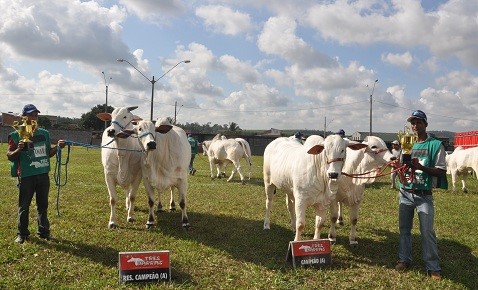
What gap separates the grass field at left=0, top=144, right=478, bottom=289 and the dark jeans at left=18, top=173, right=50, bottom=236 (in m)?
0.25

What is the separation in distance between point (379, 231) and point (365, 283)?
3.50 m

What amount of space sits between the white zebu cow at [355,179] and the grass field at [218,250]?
50 cm

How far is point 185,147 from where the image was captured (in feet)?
29.2

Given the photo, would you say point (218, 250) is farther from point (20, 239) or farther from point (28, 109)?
point (28, 109)

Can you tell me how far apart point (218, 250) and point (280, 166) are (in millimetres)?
2015

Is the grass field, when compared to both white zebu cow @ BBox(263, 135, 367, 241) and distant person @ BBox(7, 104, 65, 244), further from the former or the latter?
white zebu cow @ BBox(263, 135, 367, 241)

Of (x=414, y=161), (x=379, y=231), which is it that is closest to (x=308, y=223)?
(x=379, y=231)

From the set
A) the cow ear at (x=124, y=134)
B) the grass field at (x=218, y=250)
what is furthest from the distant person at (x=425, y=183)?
the cow ear at (x=124, y=134)

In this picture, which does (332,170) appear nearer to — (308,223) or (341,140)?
(341,140)

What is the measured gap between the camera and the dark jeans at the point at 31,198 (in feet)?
22.4

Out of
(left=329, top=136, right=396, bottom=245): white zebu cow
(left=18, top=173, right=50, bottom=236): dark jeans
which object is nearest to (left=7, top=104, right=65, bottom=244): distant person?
(left=18, top=173, right=50, bottom=236): dark jeans

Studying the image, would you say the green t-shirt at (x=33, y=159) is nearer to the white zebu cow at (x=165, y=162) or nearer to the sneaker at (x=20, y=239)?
the sneaker at (x=20, y=239)

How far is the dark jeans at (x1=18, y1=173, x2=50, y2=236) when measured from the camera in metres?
6.82

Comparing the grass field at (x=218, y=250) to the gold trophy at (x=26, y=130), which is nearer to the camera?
the grass field at (x=218, y=250)
